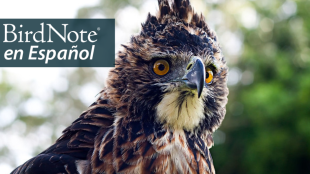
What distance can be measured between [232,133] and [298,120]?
4724 mm

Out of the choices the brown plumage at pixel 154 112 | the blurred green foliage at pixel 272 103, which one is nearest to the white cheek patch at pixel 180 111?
the brown plumage at pixel 154 112

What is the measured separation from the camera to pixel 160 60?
3.11 m

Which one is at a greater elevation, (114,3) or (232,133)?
(114,3)

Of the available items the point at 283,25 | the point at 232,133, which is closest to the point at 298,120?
the point at 232,133

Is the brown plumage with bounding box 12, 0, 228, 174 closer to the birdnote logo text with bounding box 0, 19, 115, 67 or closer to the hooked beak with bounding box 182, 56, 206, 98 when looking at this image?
the hooked beak with bounding box 182, 56, 206, 98

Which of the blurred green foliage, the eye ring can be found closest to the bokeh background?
the blurred green foliage

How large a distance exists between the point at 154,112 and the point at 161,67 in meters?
0.40

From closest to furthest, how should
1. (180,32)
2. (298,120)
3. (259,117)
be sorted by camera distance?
(180,32), (298,120), (259,117)

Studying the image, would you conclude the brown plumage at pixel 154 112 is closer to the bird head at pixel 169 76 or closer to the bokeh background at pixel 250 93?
the bird head at pixel 169 76

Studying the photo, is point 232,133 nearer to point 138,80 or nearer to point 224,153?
point 224,153

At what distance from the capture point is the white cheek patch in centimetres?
301

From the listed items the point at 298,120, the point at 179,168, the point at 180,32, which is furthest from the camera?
the point at 298,120

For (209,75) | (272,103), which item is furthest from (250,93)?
(209,75)

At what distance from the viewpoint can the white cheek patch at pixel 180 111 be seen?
9.86 ft
